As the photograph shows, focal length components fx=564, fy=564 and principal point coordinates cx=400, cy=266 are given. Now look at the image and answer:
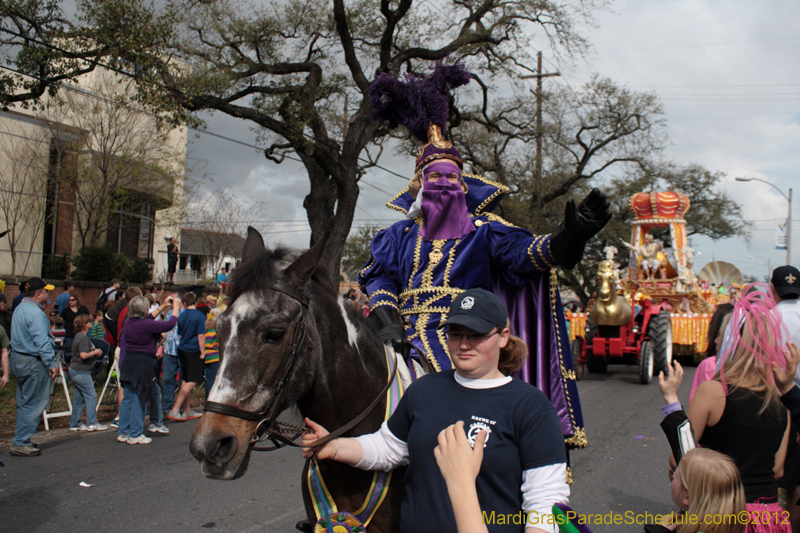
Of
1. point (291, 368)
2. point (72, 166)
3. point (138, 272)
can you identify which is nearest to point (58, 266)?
point (138, 272)

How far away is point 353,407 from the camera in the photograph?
8.29ft

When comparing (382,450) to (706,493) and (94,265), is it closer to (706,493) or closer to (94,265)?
(706,493)

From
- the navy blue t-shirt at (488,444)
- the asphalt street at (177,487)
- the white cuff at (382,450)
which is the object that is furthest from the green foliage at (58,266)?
the navy blue t-shirt at (488,444)

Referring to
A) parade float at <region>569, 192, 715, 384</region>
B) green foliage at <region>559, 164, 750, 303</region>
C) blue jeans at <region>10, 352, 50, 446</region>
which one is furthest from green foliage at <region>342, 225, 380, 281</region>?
blue jeans at <region>10, 352, 50, 446</region>

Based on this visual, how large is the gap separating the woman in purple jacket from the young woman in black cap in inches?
234

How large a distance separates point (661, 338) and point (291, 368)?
1151cm

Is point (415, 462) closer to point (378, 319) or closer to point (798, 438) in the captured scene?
point (378, 319)

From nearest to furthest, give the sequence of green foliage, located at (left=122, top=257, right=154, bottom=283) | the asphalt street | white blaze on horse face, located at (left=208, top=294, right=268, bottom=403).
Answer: white blaze on horse face, located at (left=208, top=294, right=268, bottom=403) < the asphalt street < green foliage, located at (left=122, top=257, right=154, bottom=283)

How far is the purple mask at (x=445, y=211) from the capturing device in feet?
Answer: 11.3

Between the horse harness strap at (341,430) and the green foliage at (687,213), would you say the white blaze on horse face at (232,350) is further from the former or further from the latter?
the green foliage at (687,213)

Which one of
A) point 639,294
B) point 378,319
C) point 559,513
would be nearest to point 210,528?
point 378,319

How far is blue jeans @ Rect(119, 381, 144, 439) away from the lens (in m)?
7.14

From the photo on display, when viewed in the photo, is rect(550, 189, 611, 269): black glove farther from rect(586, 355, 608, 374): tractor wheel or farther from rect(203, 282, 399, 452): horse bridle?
rect(586, 355, 608, 374): tractor wheel

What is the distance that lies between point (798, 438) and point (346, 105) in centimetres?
1871
